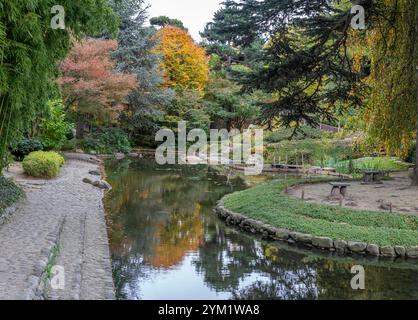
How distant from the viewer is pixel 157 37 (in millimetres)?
30469

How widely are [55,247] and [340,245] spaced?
5.28 meters

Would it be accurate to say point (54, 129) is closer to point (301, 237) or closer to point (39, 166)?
point (39, 166)

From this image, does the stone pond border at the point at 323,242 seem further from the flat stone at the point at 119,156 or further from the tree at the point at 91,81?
the flat stone at the point at 119,156

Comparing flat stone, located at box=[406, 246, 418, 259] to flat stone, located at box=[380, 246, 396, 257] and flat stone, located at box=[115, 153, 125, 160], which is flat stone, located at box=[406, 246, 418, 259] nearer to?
flat stone, located at box=[380, 246, 396, 257]

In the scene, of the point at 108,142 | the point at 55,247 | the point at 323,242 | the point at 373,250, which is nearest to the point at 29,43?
the point at 55,247

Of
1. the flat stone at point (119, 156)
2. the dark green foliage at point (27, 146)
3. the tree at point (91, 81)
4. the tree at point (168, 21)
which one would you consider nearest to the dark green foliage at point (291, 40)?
the dark green foliage at point (27, 146)

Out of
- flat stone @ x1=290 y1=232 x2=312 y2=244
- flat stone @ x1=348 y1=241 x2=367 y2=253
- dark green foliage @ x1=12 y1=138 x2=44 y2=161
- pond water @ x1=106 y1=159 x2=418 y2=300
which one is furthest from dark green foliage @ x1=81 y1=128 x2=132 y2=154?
flat stone @ x1=348 y1=241 x2=367 y2=253

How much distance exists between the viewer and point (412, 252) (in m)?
8.62

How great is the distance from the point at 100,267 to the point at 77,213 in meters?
3.51

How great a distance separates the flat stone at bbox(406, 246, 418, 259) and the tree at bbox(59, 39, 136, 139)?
55.1ft

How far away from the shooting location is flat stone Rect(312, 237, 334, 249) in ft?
29.9

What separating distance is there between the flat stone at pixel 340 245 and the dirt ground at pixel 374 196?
1.88m

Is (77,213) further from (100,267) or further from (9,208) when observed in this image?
(100,267)
